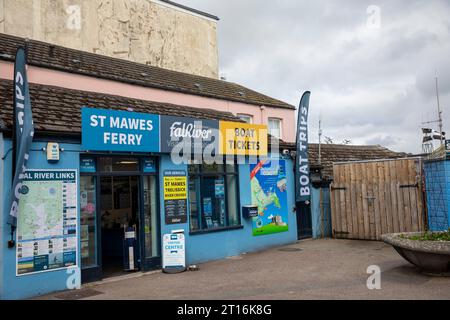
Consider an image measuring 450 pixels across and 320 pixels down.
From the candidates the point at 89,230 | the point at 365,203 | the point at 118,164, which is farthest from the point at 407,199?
the point at 89,230

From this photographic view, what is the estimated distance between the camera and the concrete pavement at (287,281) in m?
7.85

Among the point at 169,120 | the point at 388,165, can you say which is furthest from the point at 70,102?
the point at 388,165

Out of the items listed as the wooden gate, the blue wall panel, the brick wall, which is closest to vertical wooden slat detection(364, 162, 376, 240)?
the wooden gate

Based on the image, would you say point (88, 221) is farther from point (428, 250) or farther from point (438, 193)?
point (438, 193)

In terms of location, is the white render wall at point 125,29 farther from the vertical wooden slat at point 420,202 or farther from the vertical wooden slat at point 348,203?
the vertical wooden slat at point 420,202

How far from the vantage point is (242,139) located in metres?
13.1

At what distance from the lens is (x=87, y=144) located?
9.39 metres

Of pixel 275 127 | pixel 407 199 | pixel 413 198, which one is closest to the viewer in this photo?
pixel 413 198

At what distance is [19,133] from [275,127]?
13.2m

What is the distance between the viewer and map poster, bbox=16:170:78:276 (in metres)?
8.43

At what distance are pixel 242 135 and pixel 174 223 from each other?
11.7 feet

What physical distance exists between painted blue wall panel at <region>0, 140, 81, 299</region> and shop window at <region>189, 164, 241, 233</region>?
3675mm

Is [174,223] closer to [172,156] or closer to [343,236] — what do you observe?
[172,156]

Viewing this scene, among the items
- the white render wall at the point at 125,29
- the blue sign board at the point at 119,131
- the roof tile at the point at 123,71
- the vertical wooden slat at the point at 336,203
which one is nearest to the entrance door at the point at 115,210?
the blue sign board at the point at 119,131
